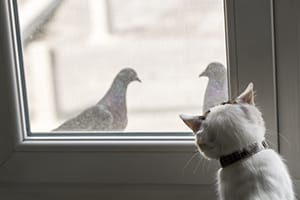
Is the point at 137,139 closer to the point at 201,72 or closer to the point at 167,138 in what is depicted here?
the point at 167,138

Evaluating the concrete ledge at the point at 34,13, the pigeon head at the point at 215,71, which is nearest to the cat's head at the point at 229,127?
the pigeon head at the point at 215,71

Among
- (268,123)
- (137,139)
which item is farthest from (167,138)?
(268,123)

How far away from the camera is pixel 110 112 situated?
1136mm

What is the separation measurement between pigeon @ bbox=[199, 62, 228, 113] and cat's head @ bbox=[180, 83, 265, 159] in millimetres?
126

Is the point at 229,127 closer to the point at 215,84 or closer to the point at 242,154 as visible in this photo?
the point at 242,154

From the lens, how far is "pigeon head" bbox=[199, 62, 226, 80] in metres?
1.07

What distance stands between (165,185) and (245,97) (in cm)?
26

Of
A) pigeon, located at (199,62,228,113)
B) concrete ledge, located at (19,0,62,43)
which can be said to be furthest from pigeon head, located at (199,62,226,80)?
concrete ledge, located at (19,0,62,43)

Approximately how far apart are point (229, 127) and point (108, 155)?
0.96 feet

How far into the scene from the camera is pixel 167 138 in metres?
1.11

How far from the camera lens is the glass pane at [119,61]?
1076mm

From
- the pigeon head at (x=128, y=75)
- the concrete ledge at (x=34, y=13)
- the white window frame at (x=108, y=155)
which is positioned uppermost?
the concrete ledge at (x=34, y=13)

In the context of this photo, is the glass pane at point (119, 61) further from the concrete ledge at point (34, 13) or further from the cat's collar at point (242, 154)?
the cat's collar at point (242, 154)

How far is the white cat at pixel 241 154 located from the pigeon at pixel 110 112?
0.69 ft
